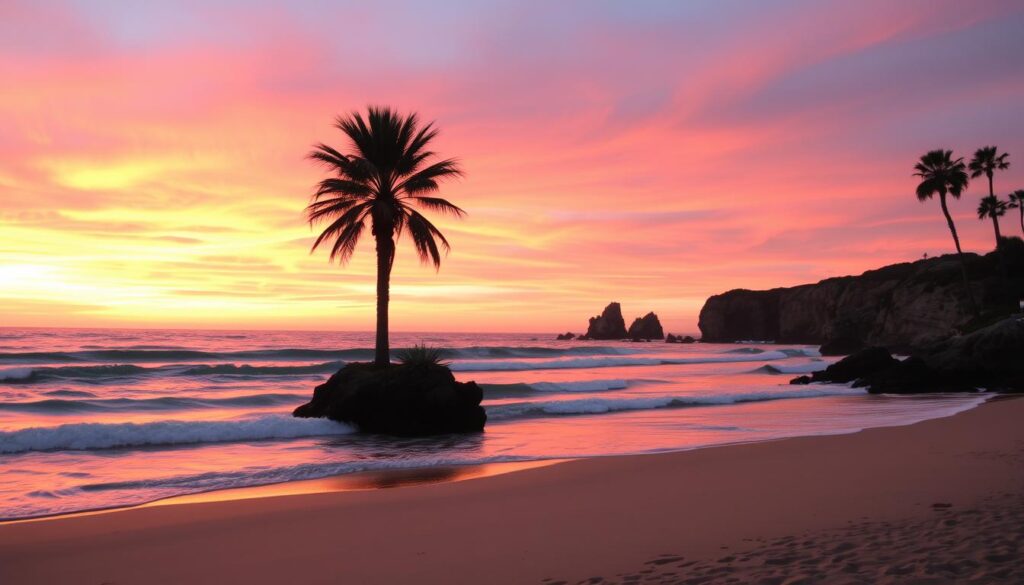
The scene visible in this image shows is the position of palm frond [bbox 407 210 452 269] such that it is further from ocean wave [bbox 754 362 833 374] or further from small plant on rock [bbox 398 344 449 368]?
ocean wave [bbox 754 362 833 374]

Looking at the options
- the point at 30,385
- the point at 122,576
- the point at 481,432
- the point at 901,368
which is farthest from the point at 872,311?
the point at 122,576

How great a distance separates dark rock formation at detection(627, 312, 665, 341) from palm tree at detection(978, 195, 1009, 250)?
8707cm

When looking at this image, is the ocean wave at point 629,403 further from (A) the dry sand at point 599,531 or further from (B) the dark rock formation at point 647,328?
(B) the dark rock formation at point 647,328

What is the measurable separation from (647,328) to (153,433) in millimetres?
135774

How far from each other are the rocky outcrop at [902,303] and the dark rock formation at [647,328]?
30.3 m

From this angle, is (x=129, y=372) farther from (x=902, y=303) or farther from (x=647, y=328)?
(x=647, y=328)

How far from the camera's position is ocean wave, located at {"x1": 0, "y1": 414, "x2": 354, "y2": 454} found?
15406mm

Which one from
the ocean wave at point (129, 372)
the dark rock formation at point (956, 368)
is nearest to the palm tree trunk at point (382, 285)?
the dark rock formation at point (956, 368)

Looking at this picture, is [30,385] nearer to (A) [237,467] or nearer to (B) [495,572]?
(A) [237,467]

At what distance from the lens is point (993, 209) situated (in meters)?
59.5

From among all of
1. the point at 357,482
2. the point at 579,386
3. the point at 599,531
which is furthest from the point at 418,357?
the point at 579,386

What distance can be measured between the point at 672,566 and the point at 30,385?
35.3 m

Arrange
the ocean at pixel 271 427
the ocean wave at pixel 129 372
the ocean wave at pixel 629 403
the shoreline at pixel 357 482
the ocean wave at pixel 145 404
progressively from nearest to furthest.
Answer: the shoreline at pixel 357 482 → the ocean at pixel 271 427 → the ocean wave at pixel 629 403 → the ocean wave at pixel 145 404 → the ocean wave at pixel 129 372

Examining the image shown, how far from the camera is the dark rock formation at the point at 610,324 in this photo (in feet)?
498
